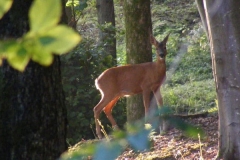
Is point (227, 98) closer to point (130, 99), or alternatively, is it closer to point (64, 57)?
point (130, 99)

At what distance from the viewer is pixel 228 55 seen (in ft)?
19.2

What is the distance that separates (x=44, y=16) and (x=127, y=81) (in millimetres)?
10750

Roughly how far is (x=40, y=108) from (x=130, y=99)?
6991 millimetres

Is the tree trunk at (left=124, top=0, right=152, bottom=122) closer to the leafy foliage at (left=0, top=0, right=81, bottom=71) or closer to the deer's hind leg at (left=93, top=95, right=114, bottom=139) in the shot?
A: the deer's hind leg at (left=93, top=95, right=114, bottom=139)

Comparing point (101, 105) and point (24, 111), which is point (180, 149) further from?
point (101, 105)

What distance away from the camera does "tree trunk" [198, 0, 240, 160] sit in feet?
19.0

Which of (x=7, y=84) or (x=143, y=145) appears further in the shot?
(x=7, y=84)

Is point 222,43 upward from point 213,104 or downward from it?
upward

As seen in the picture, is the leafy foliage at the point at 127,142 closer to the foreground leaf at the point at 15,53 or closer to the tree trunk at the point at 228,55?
the foreground leaf at the point at 15,53

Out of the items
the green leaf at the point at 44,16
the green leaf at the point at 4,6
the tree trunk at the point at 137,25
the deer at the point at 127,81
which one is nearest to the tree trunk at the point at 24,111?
the green leaf at the point at 4,6

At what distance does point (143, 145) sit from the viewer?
0.74m

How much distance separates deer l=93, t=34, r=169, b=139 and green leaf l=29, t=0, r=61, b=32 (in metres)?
10.1

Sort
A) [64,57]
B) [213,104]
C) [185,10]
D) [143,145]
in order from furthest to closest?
[185,10]
[213,104]
[64,57]
[143,145]

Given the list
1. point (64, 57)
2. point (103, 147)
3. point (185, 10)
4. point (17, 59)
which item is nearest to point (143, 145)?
point (103, 147)
